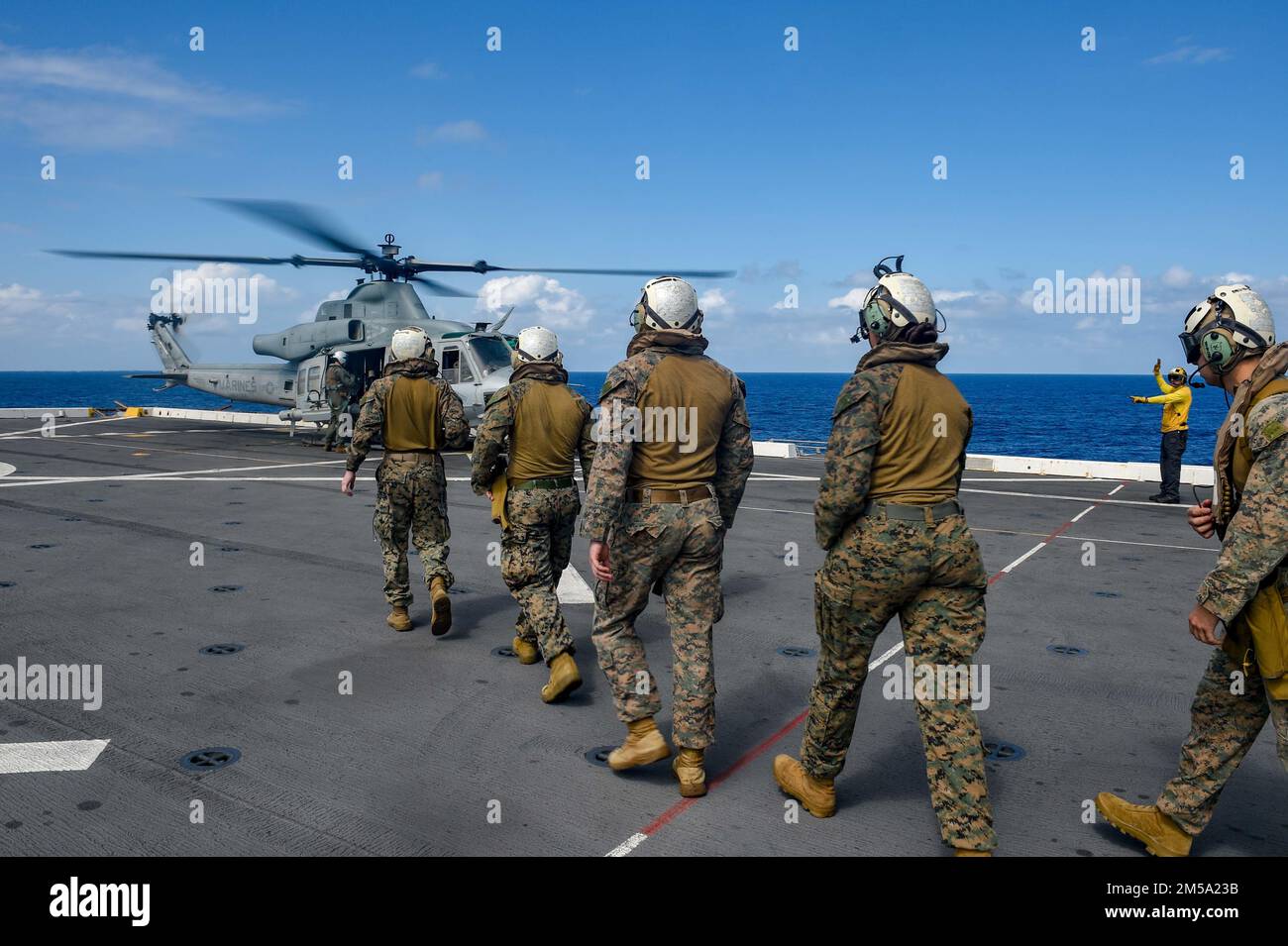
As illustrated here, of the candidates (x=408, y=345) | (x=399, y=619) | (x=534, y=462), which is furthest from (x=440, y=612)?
(x=408, y=345)

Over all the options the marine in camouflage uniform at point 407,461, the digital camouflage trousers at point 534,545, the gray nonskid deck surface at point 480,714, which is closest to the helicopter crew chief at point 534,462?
the digital camouflage trousers at point 534,545

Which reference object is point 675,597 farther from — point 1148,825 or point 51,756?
point 51,756

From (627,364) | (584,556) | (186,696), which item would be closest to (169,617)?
(186,696)

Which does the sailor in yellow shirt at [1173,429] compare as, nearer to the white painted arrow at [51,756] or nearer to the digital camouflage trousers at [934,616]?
the digital camouflage trousers at [934,616]

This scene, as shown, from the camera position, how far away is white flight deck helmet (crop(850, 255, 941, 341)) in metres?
3.31

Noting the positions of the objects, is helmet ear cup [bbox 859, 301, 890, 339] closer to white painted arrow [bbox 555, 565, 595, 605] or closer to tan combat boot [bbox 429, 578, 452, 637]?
tan combat boot [bbox 429, 578, 452, 637]

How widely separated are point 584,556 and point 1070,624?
13.9 ft

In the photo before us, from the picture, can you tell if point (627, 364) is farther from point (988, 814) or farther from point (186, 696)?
point (186, 696)

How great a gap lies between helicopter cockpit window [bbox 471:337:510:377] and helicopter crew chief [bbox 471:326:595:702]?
12285 millimetres

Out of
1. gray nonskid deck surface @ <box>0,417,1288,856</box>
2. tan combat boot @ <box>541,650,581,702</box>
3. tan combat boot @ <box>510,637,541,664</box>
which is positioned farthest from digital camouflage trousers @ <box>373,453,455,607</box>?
tan combat boot @ <box>541,650,581,702</box>

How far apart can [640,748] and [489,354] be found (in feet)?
47.8

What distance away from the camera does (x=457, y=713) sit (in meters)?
4.56

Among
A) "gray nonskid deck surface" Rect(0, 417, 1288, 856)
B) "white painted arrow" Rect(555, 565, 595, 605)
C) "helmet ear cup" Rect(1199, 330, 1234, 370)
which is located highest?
"helmet ear cup" Rect(1199, 330, 1234, 370)
